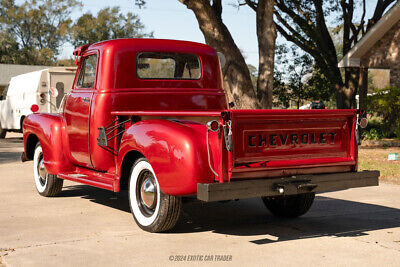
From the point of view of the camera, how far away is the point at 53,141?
8219 mm

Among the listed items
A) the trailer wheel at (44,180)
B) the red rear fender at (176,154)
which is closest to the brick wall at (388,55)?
the trailer wheel at (44,180)

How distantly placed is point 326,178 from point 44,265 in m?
2.91

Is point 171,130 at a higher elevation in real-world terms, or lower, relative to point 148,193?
higher

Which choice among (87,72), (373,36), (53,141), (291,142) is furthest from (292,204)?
→ (373,36)

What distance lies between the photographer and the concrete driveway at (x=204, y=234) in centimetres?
534

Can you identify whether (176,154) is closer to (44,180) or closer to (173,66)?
(173,66)

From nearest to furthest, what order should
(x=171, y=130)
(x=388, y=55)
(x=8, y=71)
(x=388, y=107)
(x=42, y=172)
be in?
(x=171, y=130) → (x=42, y=172) → (x=388, y=107) → (x=388, y=55) → (x=8, y=71)

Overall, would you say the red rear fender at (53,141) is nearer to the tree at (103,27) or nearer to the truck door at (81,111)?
the truck door at (81,111)

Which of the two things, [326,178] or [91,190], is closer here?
[326,178]

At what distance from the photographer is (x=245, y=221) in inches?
281

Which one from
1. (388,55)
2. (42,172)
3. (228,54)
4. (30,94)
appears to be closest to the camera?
(42,172)

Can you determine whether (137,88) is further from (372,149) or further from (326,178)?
(372,149)

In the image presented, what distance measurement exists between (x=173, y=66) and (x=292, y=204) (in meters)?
2.39

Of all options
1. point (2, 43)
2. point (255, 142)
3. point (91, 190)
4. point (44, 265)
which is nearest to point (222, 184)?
point (255, 142)
